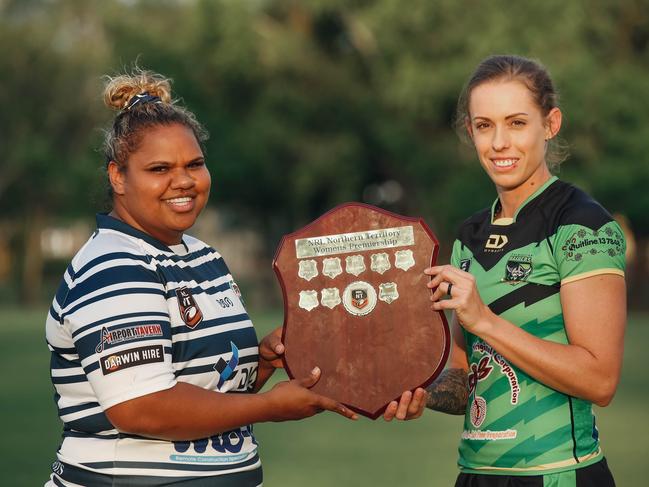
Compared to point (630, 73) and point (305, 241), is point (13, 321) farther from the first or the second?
point (305, 241)

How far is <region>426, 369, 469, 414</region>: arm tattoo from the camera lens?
11.6ft

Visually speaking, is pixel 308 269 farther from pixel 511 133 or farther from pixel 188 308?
pixel 511 133

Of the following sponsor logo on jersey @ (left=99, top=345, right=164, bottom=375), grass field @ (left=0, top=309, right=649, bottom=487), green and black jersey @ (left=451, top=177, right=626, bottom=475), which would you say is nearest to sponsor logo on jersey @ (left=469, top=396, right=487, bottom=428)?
green and black jersey @ (left=451, top=177, right=626, bottom=475)

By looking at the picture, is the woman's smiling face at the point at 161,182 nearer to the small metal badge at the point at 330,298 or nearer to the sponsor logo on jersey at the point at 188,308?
the sponsor logo on jersey at the point at 188,308

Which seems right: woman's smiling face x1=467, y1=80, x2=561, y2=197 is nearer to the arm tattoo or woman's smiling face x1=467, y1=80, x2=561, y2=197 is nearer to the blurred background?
the arm tattoo

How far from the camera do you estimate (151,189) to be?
329cm

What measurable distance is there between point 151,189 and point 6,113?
117ft

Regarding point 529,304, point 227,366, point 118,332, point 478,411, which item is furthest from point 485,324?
point 118,332

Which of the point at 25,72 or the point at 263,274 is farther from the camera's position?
the point at 25,72

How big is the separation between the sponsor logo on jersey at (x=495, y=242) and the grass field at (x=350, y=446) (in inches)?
186

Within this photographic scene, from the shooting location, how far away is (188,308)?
317cm

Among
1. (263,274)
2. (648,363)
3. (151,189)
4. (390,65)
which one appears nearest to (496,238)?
(151,189)

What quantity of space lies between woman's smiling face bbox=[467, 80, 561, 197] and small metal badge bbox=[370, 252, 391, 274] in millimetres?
478

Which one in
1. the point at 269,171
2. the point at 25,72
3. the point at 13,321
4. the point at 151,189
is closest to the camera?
the point at 151,189
